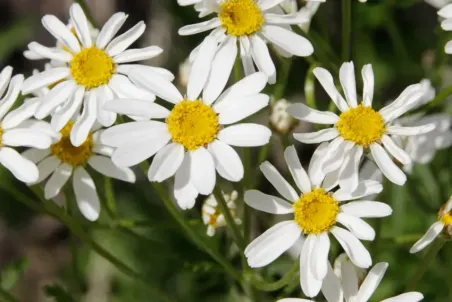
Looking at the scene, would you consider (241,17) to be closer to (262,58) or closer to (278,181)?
(262,58)

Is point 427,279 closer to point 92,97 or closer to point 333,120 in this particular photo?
point 333,120

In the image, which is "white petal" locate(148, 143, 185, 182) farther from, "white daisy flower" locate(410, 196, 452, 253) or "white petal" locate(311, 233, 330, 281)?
"white daisy flower" locate(410, 196, 452, 253)

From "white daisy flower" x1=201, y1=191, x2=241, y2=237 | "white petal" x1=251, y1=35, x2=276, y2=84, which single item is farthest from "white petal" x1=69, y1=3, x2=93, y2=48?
"white daisy flower" x1=201, y1=191, x2=241, y2=237

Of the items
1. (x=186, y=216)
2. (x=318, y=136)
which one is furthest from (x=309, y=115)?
(x=186, y=216)

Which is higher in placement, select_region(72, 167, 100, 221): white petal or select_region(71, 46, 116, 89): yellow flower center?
select_region(71, 46, 116, 89): yellow flower center

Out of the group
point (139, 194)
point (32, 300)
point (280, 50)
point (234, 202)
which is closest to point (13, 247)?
point (32, 300)

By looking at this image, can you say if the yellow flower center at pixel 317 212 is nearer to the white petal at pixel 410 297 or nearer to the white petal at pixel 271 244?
the white petal at pixel 271 244
